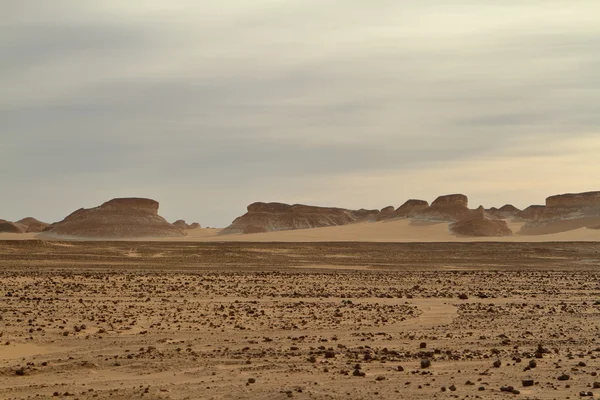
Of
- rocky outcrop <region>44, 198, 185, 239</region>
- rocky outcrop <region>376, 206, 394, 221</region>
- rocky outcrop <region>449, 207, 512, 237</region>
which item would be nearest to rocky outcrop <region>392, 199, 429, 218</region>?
rocky outcrop <region>376, 206, 394, 221</region>

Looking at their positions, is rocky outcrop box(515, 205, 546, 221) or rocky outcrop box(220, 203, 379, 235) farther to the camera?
rocky outcrop box(515, 205, 546, 221)

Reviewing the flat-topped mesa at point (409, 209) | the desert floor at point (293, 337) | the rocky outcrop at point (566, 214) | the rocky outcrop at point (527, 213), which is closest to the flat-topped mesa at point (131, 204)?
the flat-topped mesa at point (409, 209)

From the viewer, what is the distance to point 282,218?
153 meters

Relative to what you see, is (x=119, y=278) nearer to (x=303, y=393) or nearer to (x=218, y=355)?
(x=218, y=355)

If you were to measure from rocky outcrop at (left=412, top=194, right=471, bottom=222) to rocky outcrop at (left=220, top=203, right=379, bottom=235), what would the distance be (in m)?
22.3

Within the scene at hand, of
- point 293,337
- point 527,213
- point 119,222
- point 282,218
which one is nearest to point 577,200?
point 527,213

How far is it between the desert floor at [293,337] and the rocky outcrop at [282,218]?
112 meters

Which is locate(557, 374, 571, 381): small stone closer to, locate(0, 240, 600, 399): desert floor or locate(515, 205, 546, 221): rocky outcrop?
locate(0, 240, 600, 399): desert floor

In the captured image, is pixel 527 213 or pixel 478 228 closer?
pixel 478 228

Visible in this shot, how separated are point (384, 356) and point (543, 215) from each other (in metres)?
123

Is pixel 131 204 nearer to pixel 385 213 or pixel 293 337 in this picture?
pixel 385 213

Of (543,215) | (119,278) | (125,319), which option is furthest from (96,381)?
(543,215)

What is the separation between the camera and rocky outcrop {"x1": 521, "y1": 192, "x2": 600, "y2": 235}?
122m

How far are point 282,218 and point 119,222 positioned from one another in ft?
118
